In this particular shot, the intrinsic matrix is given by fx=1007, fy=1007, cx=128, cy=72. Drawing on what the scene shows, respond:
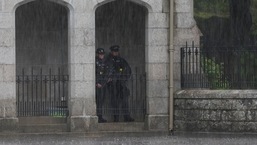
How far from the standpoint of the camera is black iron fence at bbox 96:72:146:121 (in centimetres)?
2453

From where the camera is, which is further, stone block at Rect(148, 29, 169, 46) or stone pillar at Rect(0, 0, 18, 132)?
stone block at Rect(148, 29, 169, 46)

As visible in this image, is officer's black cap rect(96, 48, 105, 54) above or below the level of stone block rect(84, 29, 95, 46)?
below

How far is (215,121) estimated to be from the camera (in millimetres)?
23062

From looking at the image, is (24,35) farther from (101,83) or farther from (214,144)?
(214,144)

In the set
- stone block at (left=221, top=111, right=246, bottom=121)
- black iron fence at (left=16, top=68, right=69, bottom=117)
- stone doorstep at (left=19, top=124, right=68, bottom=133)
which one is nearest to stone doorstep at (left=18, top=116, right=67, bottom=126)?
black iron fence at (left=16, top=68, right=69, bottom=117)

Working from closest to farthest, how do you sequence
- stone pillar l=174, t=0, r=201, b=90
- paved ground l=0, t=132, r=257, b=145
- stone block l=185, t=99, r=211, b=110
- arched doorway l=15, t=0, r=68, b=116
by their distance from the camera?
paved ground l=0, t=132, r=257, b=145 < stone block l=185, t=99, r=211, b=110 < stone pillar l=174, t=0, r=201, b=90 < arched doorway l=15, t=0, r=68, b=116

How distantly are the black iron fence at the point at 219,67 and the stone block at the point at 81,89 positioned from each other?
2248 millimetres

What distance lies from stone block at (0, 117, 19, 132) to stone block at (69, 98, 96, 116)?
1.37m

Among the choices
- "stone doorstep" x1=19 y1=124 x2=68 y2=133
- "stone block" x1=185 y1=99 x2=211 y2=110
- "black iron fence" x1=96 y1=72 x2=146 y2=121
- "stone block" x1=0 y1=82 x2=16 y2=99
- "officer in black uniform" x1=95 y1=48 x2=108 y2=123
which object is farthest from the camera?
"black iron fence" x1=96 y1=72 x2=146 y2=121

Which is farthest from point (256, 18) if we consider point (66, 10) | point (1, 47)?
point (1, 47)

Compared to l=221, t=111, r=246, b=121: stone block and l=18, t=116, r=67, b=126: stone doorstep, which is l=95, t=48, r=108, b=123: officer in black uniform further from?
l=221, t=111, r=246, b=121: stone block

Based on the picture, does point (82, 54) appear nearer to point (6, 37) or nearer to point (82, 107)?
point (82, 107)

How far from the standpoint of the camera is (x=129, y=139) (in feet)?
73.3

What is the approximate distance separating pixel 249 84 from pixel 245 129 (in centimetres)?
125
